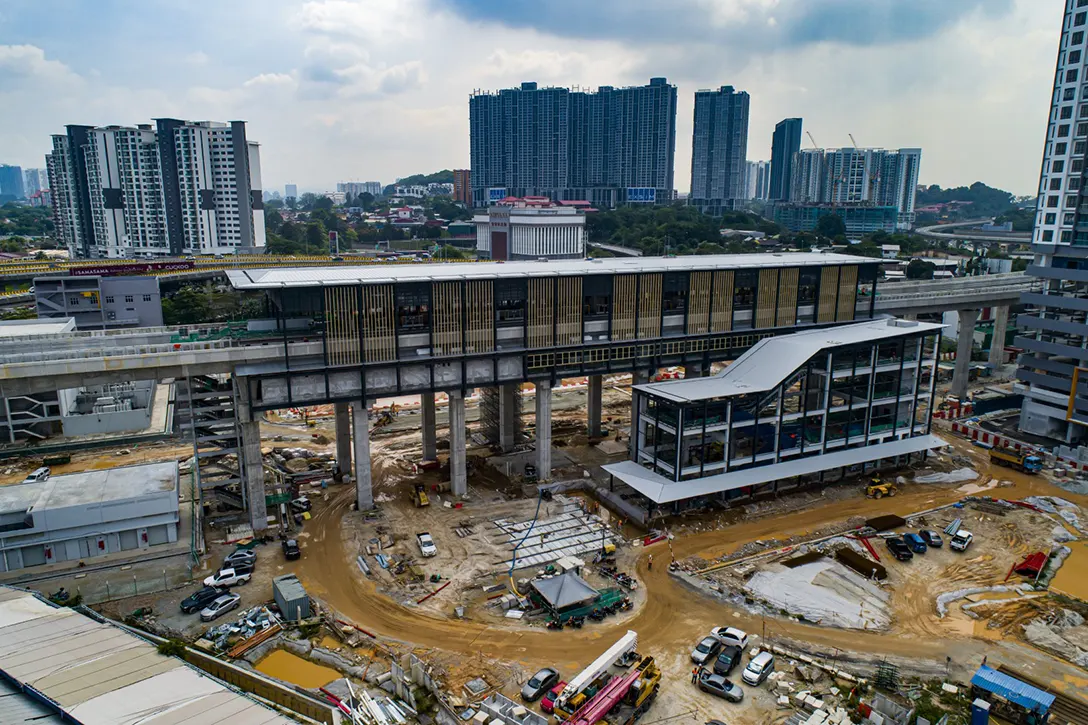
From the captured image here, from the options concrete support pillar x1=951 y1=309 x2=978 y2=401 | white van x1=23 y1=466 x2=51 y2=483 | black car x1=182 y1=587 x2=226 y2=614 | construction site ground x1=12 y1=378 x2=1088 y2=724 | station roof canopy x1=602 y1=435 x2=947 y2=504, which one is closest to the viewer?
construction site ground x1=12 y1=378 x2=1088 y2=724

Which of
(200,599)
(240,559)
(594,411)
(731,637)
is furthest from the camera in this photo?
(594,411)

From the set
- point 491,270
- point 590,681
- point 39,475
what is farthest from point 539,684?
point 39,475

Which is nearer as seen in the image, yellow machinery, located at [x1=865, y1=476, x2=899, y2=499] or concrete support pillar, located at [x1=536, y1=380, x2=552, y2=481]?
yellow machinery, located at [x1=865, y1=476, x2=899, y2=499]

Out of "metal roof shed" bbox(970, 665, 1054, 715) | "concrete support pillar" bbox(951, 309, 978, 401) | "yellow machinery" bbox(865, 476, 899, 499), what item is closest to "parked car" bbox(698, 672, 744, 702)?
"metal roof shed" bbox(970, 665, 1054, 715)

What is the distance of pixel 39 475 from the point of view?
52.3 metres

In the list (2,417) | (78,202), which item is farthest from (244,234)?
(2,417)

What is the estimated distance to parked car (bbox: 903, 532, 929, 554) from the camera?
48.1 meters

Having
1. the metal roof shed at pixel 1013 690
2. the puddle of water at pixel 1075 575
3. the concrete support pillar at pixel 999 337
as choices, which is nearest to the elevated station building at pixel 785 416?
the puddle of water at pixel 1075 575

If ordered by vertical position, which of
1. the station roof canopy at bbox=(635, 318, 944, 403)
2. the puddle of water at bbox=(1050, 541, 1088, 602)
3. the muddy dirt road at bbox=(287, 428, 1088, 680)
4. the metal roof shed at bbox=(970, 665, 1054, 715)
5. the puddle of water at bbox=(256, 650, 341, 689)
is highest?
the station roof canopy at bbox=(635, 318, 944, 403)

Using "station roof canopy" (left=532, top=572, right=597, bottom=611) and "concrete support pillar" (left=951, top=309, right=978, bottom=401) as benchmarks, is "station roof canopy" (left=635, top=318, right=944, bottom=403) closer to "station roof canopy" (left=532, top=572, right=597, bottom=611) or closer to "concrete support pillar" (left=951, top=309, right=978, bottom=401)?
"station roof canopy" (left=532, top=572, right=597, bottom=611)

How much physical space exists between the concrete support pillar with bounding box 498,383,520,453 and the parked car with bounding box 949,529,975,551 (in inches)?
1453

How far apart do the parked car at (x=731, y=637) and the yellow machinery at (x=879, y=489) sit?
25625mm

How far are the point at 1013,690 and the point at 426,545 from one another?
1316 inches

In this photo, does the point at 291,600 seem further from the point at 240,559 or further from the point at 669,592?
the point at 669,592
